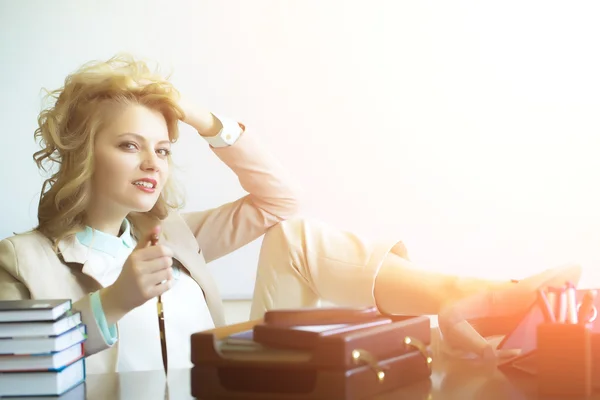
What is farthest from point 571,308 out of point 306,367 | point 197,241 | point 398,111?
point 398,111

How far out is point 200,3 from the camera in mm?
2090

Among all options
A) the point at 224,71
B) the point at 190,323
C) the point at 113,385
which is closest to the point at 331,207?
the point at 224,71

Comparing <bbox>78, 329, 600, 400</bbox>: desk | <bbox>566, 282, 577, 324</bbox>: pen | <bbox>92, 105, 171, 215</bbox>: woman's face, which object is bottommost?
<bbox>78, 329, 600, 400</bbox>: desk

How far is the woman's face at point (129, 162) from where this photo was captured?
1527 millimetres

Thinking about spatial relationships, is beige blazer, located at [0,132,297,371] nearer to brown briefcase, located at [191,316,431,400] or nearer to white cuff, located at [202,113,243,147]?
white cuff, located at [202,113,243,147]

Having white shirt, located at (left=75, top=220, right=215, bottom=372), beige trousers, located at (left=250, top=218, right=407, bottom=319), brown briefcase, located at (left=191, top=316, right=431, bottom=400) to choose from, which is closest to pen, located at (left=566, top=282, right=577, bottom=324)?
brown briefcase, located at (left=191, top=316, right=431, bottom=400)

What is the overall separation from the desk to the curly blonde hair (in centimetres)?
51

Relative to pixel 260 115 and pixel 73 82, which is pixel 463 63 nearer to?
pixel 260 115

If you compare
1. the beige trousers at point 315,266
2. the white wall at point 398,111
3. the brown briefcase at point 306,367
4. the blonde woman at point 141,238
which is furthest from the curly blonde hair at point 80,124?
the brown briefcase at point 306,367

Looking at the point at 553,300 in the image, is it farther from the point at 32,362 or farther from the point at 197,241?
the point at 197,241

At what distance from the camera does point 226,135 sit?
1.74 meters

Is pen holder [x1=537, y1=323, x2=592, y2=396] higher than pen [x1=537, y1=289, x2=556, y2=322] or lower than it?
lower

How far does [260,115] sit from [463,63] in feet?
1.94

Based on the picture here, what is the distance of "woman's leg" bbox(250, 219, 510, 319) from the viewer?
145 cm
